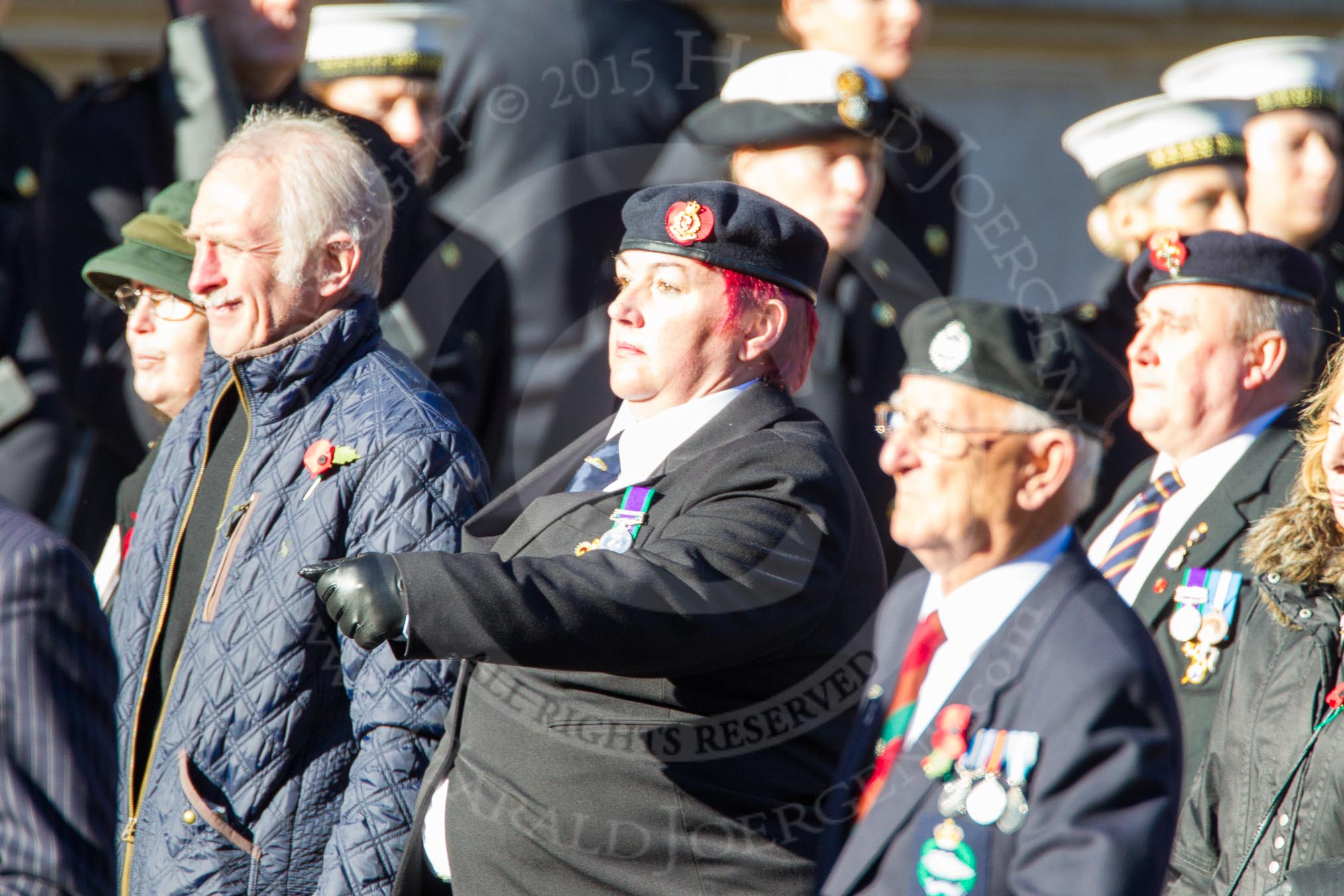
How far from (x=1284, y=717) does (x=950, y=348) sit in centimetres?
94

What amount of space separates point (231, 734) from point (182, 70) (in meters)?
2.31

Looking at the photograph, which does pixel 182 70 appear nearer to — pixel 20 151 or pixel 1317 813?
pixel 20 151

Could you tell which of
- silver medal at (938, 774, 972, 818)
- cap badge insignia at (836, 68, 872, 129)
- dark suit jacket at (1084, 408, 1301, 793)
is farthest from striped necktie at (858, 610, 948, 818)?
cap badge insignia at (836, 68, 872, 129)

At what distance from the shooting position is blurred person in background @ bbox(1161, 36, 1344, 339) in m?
4.89

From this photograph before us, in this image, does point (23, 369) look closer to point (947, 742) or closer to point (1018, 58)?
point (947, 742)

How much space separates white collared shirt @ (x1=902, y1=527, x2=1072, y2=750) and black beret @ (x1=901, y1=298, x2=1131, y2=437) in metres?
0.19

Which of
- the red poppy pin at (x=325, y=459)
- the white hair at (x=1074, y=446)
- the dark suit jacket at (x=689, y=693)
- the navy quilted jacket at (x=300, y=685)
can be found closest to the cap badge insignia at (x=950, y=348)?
the white hair at (x=1074, y=446)

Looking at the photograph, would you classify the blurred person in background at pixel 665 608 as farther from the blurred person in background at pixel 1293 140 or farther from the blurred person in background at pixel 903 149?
the blurred person in background at pixel 1293 140

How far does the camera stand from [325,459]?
3.02 m

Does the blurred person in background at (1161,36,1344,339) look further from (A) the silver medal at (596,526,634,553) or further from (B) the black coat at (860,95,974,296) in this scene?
(A) the silver medal at (596,526,634,553)

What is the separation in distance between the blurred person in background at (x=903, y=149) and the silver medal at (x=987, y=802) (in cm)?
251

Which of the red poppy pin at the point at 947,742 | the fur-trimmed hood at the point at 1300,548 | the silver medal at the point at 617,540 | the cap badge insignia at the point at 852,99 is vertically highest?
the cap badge insignia at the point at 852,99

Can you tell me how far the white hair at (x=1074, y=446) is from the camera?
2430mm

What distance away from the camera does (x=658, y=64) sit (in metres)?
4.99
